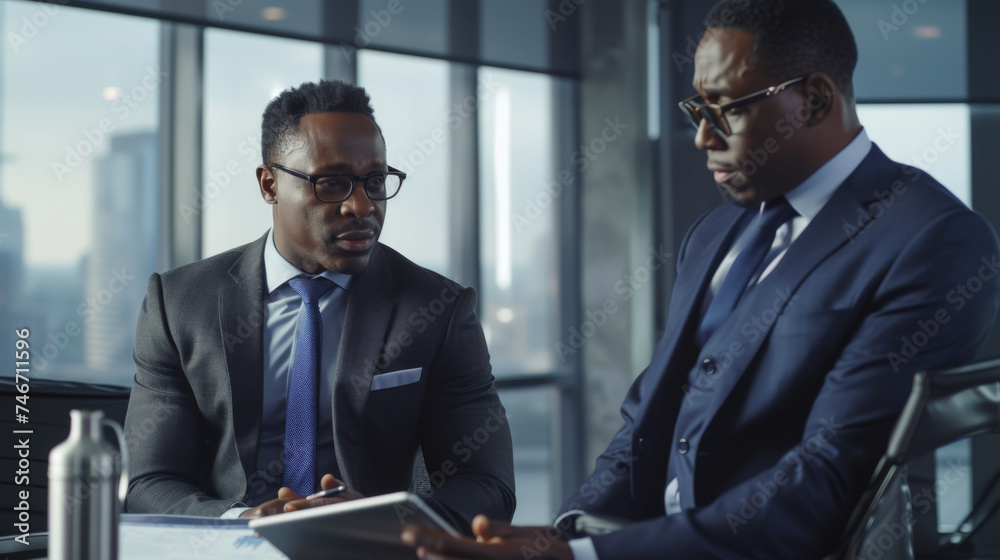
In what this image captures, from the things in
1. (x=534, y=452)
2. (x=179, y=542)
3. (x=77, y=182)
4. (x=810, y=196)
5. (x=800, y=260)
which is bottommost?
(x=534, y=452)

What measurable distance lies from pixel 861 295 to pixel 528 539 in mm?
650

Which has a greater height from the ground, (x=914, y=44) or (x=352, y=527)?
(x=914, y=44)

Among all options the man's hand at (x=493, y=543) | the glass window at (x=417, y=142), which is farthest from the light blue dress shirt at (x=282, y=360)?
the glass window at (x=417, y=142)

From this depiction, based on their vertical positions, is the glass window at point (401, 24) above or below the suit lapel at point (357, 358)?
above

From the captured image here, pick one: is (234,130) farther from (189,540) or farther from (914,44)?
→ (914,44)

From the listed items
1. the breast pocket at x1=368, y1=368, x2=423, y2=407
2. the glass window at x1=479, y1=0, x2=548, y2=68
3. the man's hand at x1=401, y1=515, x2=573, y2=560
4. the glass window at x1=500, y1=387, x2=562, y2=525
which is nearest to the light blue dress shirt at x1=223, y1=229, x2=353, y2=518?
the breast pocket at x1=368, y1=368, x2=423, y2=407

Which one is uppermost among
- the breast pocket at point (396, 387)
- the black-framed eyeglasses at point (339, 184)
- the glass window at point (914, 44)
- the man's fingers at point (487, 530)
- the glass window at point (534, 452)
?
the glass window at point (914, 44)

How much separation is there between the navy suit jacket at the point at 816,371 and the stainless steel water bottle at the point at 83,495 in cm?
67

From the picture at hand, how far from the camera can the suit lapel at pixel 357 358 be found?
1.94 metres

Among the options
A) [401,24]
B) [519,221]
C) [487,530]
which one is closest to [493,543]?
[487,530]

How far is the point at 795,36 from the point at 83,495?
130 cm

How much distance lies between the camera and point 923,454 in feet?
4.06

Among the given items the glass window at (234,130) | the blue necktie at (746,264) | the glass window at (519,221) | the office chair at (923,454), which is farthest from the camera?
the glass window at (519,221)

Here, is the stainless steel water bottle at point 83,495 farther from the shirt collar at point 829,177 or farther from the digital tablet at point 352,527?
the shirt collar at point 829,177
